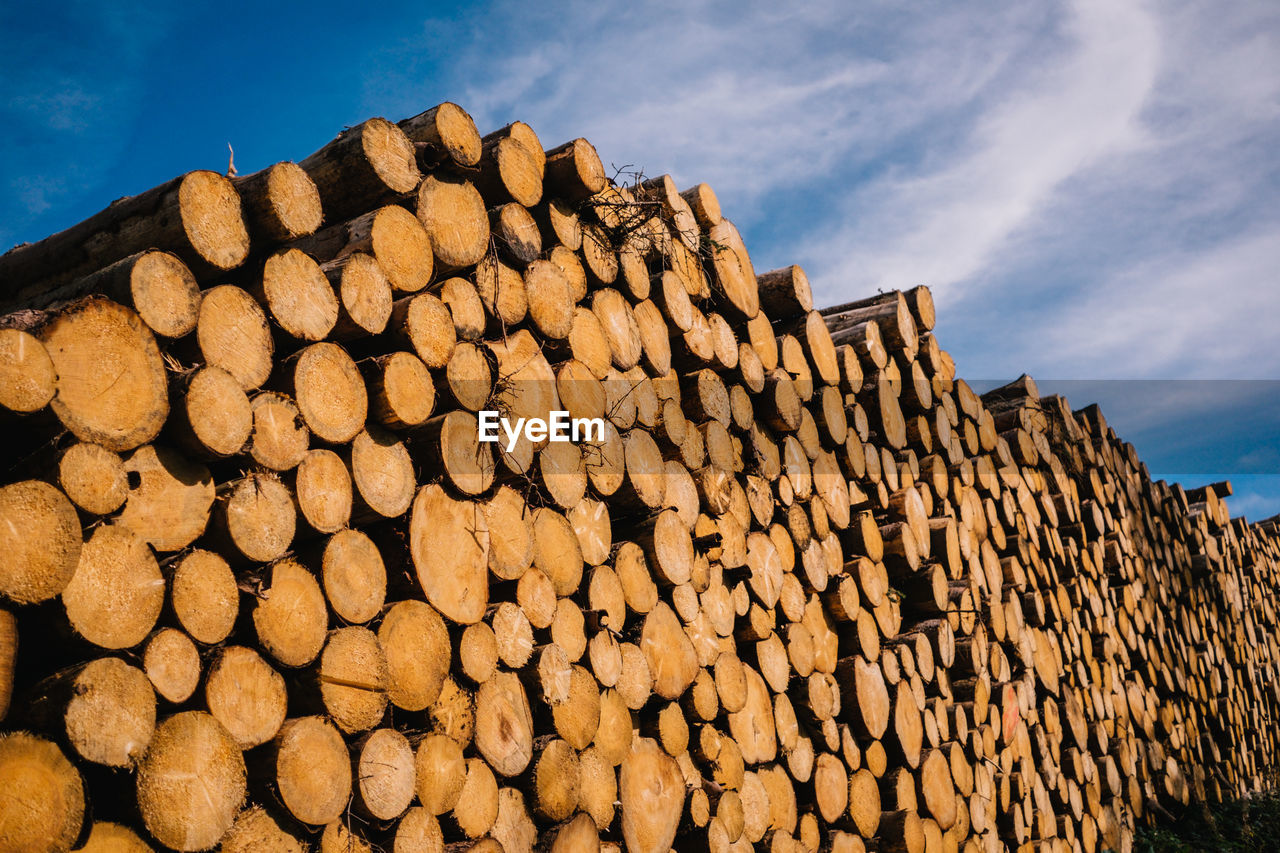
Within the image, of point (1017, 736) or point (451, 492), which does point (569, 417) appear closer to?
point (451, 492)

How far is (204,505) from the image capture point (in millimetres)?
1812

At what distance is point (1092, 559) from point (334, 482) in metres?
6.37

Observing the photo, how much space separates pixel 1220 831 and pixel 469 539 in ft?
24.2

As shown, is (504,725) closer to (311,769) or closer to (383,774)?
(383,774)

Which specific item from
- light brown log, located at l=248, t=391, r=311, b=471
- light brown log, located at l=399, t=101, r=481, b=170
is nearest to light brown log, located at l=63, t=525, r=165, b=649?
light brown log, located at l=248, t=391, r=311, b=471

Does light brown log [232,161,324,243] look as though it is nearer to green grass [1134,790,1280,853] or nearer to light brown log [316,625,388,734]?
light brown log [316,625,388,734]

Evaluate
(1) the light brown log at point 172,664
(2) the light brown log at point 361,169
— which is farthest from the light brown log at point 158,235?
(1) the light brown log at point 172,664

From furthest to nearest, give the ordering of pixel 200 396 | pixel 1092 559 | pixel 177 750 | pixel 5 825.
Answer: pixel 1092 559
pixel 200 396
pixel 177 750
pixel 5 825

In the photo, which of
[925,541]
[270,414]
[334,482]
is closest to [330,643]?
[334,482]

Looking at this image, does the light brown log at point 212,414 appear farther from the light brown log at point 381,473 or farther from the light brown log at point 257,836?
the light brown log at point 257,836

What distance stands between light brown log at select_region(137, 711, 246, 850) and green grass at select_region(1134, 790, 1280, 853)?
6470mm

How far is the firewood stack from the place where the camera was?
1.60 m

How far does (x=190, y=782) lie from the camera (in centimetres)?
163

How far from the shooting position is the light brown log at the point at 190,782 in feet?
5.21
